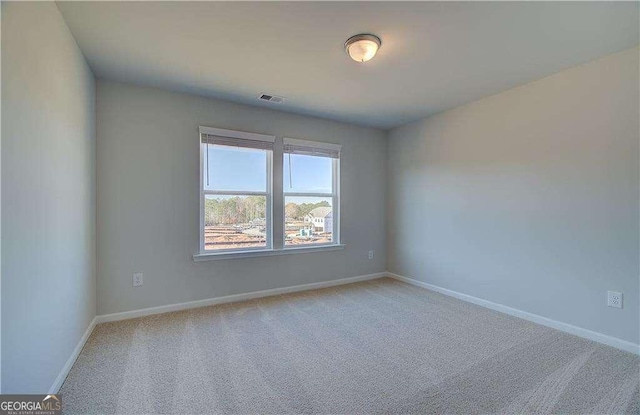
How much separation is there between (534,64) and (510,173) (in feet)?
3.54

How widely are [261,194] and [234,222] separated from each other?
1.60 ft

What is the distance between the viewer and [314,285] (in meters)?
4.03

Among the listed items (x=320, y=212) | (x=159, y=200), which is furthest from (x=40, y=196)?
(x=320, y=212)

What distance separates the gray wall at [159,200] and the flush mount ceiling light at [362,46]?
173cm

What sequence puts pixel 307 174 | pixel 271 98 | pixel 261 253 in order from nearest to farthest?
1. pixel 271 98
2. pixel 261 253
3. pixel 307 174

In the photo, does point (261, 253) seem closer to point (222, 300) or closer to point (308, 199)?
point (222, 300)

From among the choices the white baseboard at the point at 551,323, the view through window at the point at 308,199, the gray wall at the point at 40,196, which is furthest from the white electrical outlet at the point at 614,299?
the gray wall at the point at 40,196

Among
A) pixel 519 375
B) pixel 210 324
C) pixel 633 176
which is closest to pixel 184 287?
pixel 210 324

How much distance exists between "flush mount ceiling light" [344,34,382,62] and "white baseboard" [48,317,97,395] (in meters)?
2.98

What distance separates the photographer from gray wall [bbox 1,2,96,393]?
Answer: 4.27 ft

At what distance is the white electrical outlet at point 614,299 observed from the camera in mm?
2363

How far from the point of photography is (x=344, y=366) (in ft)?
6.84

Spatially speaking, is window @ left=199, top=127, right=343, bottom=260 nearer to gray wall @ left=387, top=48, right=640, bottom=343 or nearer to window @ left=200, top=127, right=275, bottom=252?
window @ left=200, top=127, right=275, bottom=252

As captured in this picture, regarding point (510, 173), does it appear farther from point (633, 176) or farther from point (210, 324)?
point (210, 324)
